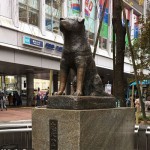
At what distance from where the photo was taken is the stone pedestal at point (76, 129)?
15.6ft

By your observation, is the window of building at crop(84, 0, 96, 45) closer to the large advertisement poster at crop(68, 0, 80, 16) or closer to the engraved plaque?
the large advertisement poster at crop(68, 0, 80, 16)

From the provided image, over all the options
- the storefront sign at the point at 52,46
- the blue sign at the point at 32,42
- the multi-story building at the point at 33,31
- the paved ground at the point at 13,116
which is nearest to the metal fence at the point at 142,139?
the paved ground at the point at 13,116

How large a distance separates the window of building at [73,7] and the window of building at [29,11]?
14.8 feet

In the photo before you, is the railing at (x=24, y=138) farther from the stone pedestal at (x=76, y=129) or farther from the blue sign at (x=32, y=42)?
the blue sign at (x=32, y=42)

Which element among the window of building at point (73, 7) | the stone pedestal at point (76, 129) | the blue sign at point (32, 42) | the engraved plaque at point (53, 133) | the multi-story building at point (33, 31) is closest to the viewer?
the stone pedestal at point (76, 129)

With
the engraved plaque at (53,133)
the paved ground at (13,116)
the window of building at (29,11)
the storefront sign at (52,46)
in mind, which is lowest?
the paved ground at (13,116)

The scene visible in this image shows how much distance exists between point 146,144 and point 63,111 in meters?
3.20

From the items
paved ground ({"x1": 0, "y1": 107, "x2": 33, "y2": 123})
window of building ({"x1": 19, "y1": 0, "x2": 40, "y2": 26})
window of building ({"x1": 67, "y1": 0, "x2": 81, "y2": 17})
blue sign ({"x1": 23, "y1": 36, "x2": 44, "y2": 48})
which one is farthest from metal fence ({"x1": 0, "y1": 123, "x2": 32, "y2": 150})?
window of building ({"x1": 67, "y1": 0, "x2": 81, "y2": 17})

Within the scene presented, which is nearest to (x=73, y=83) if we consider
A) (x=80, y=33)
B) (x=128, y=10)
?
(x=80, y=33)

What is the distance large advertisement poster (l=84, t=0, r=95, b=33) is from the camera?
3600 cm

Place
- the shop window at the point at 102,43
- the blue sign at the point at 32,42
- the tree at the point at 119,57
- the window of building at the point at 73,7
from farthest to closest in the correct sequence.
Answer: the shop window at the point at 102,43 → the window of building at the point at 73,7 → the blue sign at the point at 32,42 → the tree at the point at 119,57

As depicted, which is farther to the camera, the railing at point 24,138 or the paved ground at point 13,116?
the paved ground at point 13,116

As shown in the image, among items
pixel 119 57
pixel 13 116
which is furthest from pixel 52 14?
pixel 119 57

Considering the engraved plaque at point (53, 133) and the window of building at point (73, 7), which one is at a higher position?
the window of building at point (73, 7)
